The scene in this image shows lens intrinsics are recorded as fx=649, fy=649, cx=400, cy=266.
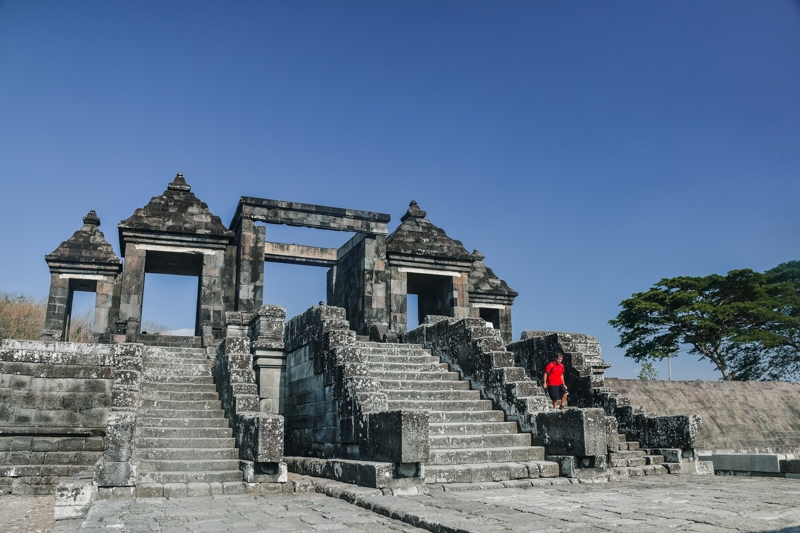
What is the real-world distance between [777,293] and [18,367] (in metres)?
32.5

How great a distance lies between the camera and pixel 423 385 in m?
10.8

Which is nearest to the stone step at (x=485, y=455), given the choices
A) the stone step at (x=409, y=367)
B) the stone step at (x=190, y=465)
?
the stone step at (x=190, y=465)

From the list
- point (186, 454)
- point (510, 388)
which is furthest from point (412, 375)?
point (186, 454)

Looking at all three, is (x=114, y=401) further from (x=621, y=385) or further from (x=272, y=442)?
(x=621, y=385)

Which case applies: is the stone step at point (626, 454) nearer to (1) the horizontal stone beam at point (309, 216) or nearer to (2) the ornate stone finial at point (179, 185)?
(1) the horizontal stone beam at point (309, 216)

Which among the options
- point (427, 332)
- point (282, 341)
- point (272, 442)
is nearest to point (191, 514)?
point (272, 442)

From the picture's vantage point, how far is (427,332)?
42.6ft

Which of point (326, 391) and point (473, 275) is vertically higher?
point (473, 275)

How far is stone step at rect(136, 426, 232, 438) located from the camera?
9133 millimetres

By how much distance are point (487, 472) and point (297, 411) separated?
435cm

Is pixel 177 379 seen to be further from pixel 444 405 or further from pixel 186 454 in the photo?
pixel 444 405

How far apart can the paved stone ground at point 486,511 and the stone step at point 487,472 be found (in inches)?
19.9

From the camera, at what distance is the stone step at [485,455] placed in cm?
837

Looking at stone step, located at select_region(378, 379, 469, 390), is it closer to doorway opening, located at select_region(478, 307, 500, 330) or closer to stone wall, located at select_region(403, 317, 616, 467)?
stone wall, located at select_region(403, 317, 616, 467)
